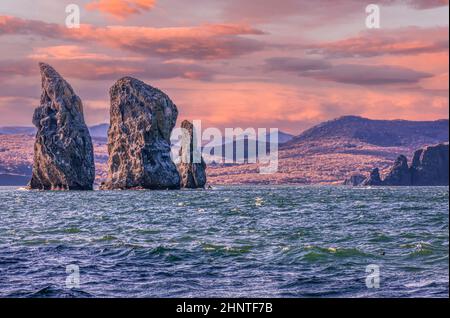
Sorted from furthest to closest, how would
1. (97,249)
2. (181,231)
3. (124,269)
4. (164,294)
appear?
(181,231), (97,249), (124,269), (164,294)

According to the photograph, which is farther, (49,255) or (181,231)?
(181,231)

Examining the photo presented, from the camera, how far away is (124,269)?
30.9m

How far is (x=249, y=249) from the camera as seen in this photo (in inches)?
1494

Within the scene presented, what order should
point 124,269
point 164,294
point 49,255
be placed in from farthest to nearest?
point 49,255 < point 124,269 < point 164,294

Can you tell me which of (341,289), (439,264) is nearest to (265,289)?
(341,289)
